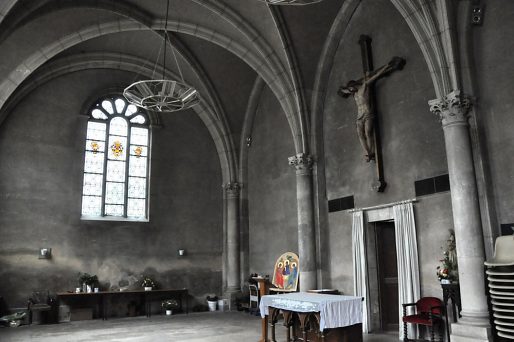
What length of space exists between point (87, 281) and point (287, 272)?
6403mm

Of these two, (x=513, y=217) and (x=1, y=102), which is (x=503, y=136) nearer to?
(x=513, y=217)

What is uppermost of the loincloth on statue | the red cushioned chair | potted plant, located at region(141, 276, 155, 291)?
the loincloth on statue

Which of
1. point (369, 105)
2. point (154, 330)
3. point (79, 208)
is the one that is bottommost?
point (154, 330)

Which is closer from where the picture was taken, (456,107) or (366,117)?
(456,107)

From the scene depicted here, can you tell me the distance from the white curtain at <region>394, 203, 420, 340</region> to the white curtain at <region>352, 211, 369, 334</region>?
1050 millimetres

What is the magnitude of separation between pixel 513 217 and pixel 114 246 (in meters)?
11.8

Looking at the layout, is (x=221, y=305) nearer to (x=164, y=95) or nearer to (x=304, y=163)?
(x=304, y=163)

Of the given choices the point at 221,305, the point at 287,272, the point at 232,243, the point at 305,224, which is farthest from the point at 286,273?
the point at 221,305

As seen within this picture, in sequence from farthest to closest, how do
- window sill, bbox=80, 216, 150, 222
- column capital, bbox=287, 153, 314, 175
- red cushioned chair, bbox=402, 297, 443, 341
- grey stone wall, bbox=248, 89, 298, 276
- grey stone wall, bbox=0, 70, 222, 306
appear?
window sill, bbox=80, 216, 150, 222 < grey stone wall, bbox=248, 89, 298, 276 < grey stone wall, bbox=0, 70, 222, 306 < column capital, bbox=287, 153, 314, 175 < red cushioned chair, bbox=402, 297, 443, 341

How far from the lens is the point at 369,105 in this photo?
1070 cm

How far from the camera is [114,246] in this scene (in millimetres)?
14398

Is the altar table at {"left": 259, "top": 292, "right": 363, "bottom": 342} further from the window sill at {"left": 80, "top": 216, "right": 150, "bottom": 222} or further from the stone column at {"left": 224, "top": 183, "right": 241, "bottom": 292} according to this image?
the window sill at {"left": 80, "top": 216, "right": 150, "bottom": 222}

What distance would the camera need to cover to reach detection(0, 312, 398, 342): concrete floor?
9.67m

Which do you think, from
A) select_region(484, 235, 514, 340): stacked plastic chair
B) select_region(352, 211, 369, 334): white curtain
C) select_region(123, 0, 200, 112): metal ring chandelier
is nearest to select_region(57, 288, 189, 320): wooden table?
select_region(123, 0, 200, 112): metal ring chandelier
